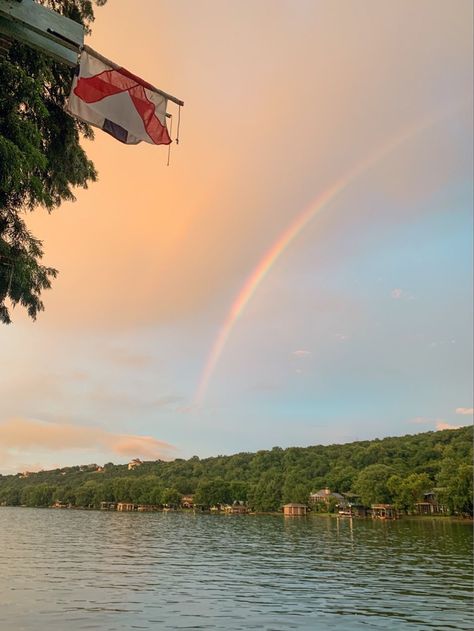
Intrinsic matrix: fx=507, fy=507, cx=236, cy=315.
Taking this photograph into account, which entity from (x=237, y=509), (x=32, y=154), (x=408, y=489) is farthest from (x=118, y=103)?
(x=237, y=509)

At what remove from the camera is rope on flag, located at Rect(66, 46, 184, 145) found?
8234mm

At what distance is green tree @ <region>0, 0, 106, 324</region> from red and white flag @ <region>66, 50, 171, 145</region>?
345cm

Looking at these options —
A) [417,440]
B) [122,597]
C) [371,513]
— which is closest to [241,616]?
[122,597]

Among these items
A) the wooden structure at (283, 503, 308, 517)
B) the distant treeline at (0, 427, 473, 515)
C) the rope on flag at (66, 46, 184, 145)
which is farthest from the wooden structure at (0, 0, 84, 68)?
the wooden structure at (283, 503, 308, 517)

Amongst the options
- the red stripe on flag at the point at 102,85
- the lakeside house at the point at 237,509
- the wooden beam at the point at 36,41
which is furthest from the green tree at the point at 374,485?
the wooden beam at the point at 36,41

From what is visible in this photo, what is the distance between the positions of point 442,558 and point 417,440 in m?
149

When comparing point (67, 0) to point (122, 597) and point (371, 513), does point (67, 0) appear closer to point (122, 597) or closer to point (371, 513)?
point (122, 597)

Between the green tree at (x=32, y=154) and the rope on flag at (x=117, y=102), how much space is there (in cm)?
346

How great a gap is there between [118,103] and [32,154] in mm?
4188

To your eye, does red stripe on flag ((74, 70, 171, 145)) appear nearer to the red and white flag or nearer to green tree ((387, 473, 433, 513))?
the red and white flag

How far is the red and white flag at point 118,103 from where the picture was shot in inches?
325

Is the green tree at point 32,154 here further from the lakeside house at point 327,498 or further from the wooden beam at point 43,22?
the lakeside house at point 327,498

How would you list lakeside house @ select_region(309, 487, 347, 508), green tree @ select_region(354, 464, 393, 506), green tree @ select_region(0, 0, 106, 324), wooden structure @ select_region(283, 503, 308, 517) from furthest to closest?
wooden structure @ select_region(283, 503, 308, 517) < lakeside house @ select_region(309, 487, 347, 508) < green tree @ select_region(354, 464, 393, 506) < green tree @ select_region(0, 0, 106, 324)

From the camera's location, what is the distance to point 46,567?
3506 centimetres
